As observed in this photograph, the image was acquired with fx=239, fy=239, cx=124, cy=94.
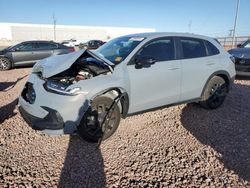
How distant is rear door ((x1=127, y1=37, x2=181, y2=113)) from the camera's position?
4.12m

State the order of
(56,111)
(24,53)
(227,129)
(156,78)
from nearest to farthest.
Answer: (56,111) → (156,78) → (227,129) → (24,53)

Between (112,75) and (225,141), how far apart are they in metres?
2.20

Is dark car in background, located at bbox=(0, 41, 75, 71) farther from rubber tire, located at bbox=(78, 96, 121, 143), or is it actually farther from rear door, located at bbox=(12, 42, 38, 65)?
rubber tire, located at bbox=(78, 96, 121, 143)

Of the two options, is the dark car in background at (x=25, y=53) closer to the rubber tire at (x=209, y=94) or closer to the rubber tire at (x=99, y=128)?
the rubber tire at (x=209, y=94)

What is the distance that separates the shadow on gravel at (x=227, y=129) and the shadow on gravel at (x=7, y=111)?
358 cm

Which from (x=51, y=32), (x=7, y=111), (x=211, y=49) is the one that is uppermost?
(x=211, y=49)

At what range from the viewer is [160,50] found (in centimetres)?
453

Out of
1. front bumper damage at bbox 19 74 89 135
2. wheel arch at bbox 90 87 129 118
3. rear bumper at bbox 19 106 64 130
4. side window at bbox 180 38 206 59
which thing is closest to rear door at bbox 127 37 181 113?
wheel arch at bbox 90 87 129 118

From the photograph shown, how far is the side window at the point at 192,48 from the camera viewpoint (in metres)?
4.82

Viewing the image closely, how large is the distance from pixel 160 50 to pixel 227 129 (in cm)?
196

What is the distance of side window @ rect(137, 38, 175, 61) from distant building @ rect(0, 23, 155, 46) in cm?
6132

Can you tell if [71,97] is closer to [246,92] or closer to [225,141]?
[225,141]

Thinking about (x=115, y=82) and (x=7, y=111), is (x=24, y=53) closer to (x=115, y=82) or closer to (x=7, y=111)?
(x=7, y=111)

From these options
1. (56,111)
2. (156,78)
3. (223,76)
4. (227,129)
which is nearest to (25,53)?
(156,78)
